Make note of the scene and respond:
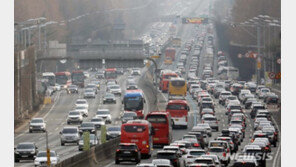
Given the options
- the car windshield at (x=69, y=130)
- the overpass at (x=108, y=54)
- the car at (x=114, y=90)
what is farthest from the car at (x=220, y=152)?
the car at (x=114, y=90)

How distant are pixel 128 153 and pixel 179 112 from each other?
1587 inches

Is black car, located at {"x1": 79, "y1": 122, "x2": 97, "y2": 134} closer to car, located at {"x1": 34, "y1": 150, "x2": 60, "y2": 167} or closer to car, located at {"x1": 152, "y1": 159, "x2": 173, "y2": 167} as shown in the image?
car, located at {"x1": 34, "y1": 150, "x2": 60, "y2": 167}

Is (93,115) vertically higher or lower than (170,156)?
higher

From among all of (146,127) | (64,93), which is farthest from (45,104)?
(146,127)

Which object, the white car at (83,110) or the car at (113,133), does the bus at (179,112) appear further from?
the white car at (83,110)

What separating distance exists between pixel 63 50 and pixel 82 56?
66.3 feet

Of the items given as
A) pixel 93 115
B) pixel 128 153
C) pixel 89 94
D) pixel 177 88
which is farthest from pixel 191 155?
pixel 89 94

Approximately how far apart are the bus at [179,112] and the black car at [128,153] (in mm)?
40002

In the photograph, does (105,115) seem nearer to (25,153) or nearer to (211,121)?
(211,121)

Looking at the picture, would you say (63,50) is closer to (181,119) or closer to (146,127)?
(181,119)

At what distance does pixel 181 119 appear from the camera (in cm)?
10600

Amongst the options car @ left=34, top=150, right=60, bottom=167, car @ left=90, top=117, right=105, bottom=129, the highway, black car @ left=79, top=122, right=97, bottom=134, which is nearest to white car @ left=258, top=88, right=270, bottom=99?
the highway

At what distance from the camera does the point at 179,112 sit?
343 ft

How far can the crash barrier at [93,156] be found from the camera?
56547 millimetres
